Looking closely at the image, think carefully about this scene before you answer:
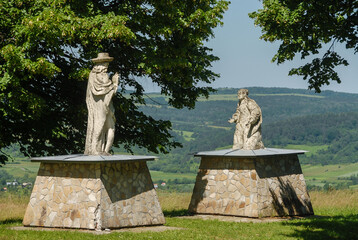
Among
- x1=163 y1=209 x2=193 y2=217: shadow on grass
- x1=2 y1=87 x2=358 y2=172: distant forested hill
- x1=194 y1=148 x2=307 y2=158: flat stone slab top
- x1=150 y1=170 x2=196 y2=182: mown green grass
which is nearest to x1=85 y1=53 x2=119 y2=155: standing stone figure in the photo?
x1=194 y1=148 x2=307 y2=158: flat stone slab top

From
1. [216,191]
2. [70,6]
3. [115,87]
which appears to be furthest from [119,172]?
[70,6]

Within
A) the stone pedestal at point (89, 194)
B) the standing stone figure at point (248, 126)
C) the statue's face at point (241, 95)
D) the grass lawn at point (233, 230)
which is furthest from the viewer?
the statue's face at point (241, 95)

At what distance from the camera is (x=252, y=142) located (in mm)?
17250

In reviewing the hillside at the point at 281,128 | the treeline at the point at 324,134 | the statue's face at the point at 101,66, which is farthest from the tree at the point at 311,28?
the treeline at the point at 324,134

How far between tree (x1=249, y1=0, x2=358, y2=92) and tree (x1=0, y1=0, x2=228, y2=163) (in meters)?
1.93

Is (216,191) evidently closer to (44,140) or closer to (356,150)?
(44,140)

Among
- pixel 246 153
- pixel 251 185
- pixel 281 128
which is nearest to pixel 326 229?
pixel 251 185

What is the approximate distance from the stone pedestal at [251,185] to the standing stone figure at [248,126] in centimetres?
41

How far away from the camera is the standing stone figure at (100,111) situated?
13.6m

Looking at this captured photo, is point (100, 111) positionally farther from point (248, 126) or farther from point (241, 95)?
point (241, 95)

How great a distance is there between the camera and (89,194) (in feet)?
42.1

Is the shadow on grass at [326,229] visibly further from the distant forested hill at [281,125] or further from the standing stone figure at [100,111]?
the distant forested hill at [281,125]

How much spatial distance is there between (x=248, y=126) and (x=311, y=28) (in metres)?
3.46

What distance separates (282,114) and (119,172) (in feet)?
526
